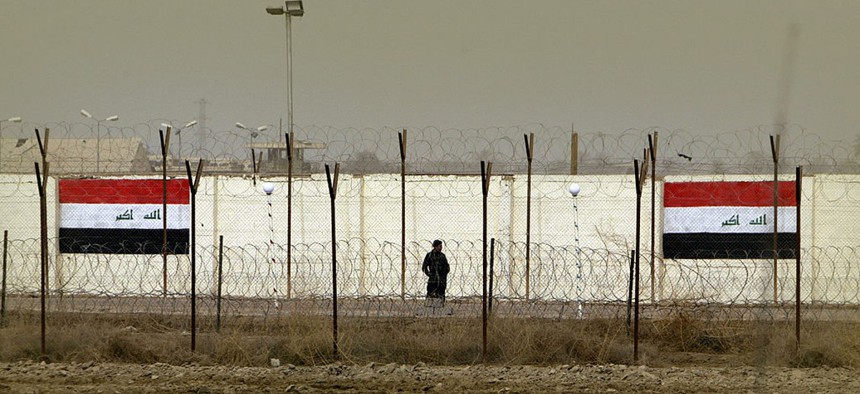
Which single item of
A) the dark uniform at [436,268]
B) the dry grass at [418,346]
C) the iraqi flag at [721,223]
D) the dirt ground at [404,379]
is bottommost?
the dirt ground at [404,379]

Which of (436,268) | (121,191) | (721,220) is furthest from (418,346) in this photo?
(121,191)

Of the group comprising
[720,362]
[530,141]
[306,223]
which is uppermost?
[530,141]

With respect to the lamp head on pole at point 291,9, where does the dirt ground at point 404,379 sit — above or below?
below

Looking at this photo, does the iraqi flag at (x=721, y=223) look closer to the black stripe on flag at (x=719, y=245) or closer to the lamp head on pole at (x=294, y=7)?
the black stripe on flag at (x=719, y=245)

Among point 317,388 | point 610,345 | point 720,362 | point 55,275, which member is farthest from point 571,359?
point 55,275

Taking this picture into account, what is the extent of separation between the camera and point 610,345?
1024 cm

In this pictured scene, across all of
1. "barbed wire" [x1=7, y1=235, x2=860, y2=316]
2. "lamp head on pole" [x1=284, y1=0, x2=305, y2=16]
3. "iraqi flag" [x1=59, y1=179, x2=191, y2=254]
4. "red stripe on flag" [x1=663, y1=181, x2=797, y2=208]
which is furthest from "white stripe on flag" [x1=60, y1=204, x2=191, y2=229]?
"red stripe on flag" [x1=663, y1=181, x2=797, y2=208]

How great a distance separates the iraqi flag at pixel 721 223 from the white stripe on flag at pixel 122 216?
787cm

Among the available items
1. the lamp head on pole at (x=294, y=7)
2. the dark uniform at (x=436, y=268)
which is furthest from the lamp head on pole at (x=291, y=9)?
the dark uniform at (x=436, y=268)

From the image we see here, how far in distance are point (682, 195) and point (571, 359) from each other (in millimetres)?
6551

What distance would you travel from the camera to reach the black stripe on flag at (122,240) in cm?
1661

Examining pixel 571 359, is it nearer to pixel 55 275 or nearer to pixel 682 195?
pixel 682 195

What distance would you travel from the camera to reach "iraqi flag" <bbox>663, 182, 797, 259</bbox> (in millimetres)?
15859

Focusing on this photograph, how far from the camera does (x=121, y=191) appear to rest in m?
16.8
